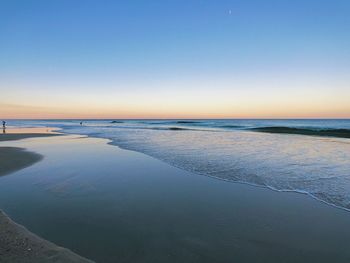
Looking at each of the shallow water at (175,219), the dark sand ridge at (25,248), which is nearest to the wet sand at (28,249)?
the dark sand ridge at (25,248)

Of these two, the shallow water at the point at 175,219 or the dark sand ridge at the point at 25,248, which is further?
the shallow water at the point at 175,219

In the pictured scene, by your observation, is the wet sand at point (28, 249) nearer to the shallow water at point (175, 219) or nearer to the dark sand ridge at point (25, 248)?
the dark sand ridge at point (25, 248)

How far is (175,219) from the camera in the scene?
4477mm

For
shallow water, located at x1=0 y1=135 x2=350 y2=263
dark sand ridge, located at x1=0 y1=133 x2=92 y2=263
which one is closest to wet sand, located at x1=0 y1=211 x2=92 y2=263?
dark sand ridge, located at x1=0 y1=133 x2=92 y2=263

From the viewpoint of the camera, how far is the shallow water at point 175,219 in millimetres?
3404

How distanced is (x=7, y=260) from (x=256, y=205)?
446cm

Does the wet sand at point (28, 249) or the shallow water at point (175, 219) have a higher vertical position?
the wet sand at point (28, 249)

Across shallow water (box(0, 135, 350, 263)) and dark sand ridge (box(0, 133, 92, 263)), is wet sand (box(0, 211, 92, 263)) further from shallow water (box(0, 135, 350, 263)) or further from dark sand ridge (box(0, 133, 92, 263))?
shallow water (box(0, 135, 350, 263))

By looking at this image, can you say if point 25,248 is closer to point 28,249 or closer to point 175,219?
point 28,249

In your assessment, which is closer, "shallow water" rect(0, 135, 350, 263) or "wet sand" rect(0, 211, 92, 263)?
"wet sand" rect(0, 211, 92, 263)

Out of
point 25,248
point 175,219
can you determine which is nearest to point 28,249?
point 25,248

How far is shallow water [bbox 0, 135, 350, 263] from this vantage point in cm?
340

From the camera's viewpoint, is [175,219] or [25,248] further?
[175,219]

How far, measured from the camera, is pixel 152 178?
7.53m
